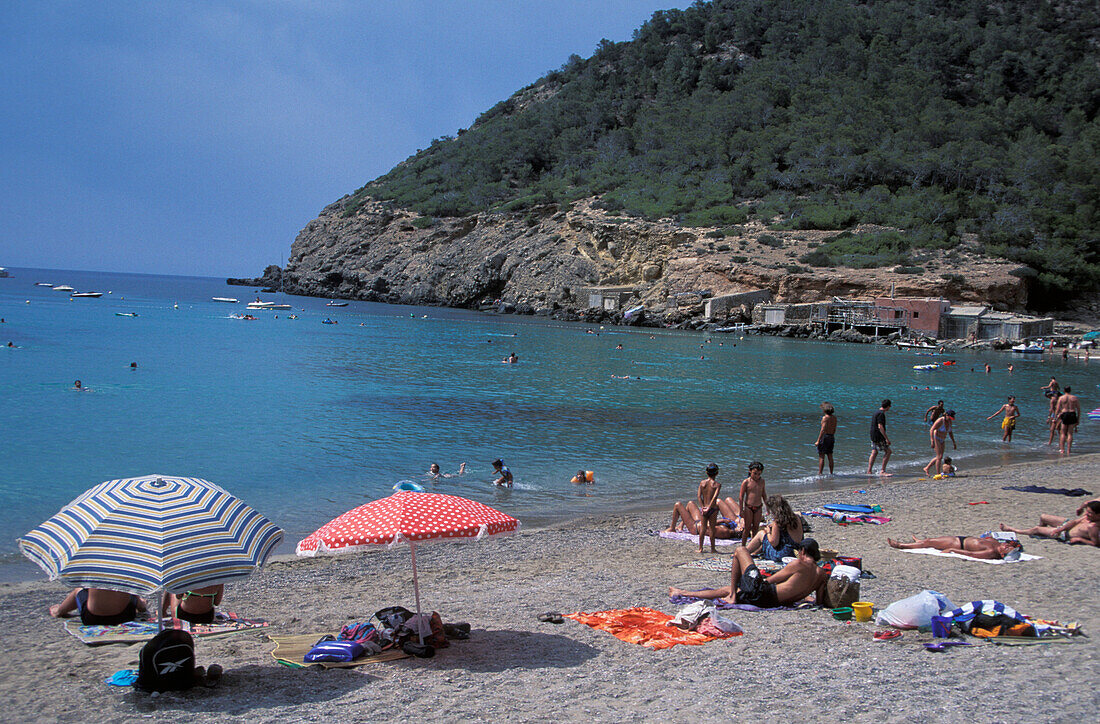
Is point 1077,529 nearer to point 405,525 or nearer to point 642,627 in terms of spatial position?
point 642,627

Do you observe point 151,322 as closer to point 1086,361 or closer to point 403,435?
point 403,435

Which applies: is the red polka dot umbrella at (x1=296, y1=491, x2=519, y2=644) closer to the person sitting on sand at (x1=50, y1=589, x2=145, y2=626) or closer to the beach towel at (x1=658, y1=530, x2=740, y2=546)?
the person sitting on sand at (x1=50, y1=589, x2=145, y2=626)

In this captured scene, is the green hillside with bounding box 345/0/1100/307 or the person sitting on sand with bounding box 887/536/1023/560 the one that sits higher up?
the green hillside with bounding box 345/0/1100/307

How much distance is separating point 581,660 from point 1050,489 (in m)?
12.2

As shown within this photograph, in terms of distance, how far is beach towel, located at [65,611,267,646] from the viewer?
6770mm

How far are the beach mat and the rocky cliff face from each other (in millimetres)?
67078

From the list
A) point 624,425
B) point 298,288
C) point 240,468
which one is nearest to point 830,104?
point 298,288

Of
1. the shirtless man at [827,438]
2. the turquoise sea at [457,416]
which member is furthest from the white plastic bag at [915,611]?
the shirtless man at [827,438]

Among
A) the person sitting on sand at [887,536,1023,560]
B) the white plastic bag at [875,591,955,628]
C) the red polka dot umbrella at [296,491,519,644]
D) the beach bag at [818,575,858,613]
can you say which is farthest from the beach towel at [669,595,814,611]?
the person sitting on sand at [887,536,1023,560]

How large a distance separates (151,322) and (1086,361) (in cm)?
7291

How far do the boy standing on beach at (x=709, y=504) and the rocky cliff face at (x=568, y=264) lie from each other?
61902 millimetres

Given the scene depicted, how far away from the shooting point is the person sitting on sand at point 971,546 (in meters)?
9.38

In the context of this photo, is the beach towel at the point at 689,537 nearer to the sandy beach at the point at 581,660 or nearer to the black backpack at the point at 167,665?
the sandy beach at the point at 581,660

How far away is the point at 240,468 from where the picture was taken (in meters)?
17.4
